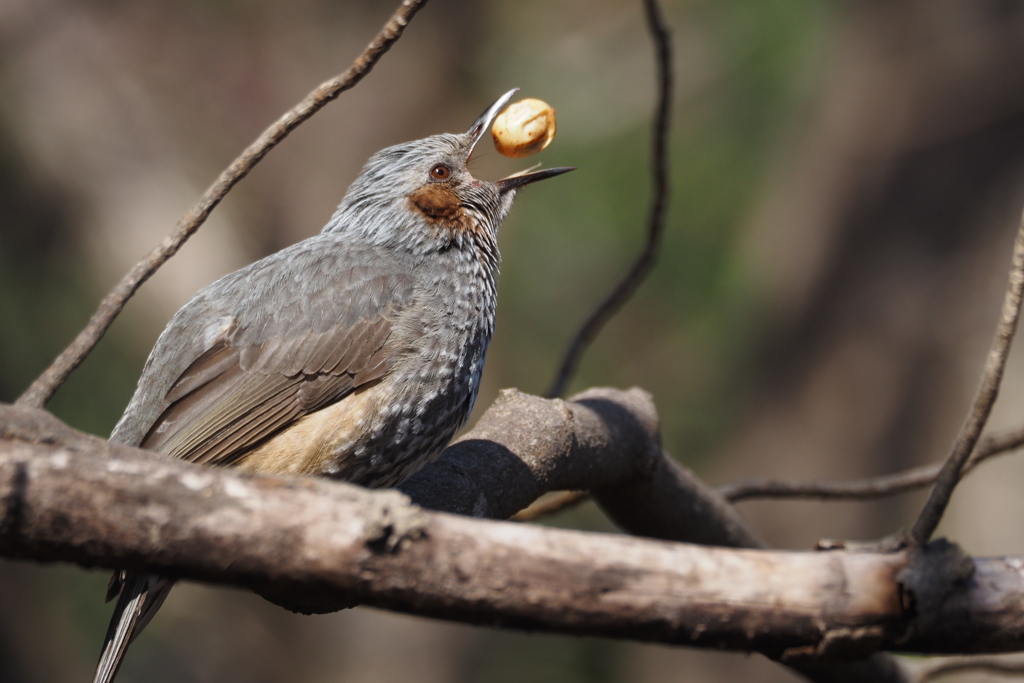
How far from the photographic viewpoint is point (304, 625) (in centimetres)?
764

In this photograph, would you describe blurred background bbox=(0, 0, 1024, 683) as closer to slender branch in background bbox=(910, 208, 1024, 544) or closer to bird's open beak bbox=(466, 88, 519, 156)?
bird's open beak bbox=(466, 88, 519, 156)

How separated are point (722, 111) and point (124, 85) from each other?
6467mm

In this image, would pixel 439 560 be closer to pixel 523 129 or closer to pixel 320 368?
pixel 320 368

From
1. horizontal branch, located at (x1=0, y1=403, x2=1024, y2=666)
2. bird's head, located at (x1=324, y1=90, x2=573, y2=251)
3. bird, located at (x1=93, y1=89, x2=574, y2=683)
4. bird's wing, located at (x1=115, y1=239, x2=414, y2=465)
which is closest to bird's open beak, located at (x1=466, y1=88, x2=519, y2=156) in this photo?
bird's head, located at (x1=324, y1=90, x2=573, y2=251)

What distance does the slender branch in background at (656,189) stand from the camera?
127 inches

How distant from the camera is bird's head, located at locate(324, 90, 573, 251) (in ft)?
11.5

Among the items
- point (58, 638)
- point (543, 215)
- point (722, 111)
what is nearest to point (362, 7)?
point (543, 215)

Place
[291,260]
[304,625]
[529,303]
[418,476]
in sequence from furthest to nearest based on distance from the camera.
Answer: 1. [529,303]
2. [304,625]
3. [291,260]
4. [418,476]

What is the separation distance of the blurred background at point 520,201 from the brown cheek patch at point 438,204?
342 cm

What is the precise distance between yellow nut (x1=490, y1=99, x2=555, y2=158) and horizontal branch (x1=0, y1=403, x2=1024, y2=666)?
87.4 inches

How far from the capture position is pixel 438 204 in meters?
3.55

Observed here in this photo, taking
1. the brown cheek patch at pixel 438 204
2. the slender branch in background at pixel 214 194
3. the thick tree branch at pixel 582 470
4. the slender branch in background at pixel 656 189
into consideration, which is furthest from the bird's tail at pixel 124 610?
the slender branch in background at pixel 656 189

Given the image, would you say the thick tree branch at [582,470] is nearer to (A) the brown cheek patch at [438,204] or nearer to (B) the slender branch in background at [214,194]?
(A) the brown cheek patch at [438,204]

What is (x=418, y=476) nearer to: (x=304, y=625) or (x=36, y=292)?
(x=304, y=625)
